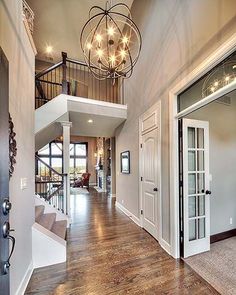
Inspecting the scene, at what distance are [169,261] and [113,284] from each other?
3.09 feet

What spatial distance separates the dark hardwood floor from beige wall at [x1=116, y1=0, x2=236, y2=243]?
1.71ft

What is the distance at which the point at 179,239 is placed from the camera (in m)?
2.63

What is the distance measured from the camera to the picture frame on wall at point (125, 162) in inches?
195

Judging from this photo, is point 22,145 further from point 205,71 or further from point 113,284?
point 205,71

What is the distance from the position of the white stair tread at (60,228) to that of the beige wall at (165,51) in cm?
177

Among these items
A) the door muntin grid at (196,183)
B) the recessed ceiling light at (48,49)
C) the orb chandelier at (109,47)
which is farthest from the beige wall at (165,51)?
the recessed ceiling light at (48,49)

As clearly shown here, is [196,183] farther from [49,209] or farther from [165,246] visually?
[49,209]

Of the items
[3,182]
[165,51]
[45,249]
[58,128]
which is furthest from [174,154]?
[58,128]

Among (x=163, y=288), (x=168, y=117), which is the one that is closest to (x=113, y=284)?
(x=163, y=288)

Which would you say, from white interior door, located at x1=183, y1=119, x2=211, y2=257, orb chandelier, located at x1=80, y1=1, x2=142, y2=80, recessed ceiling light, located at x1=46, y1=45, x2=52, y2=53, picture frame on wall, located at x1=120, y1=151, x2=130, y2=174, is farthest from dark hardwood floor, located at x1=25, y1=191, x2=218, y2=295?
recessed ceiling light, located at x1=46, y1=45, x2=52, y2=53

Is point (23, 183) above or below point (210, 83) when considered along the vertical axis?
below

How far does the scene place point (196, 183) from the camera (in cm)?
283

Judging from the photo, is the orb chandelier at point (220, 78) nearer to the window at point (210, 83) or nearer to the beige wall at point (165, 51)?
the window at point (210, 83)

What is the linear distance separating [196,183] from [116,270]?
1.78 metres
